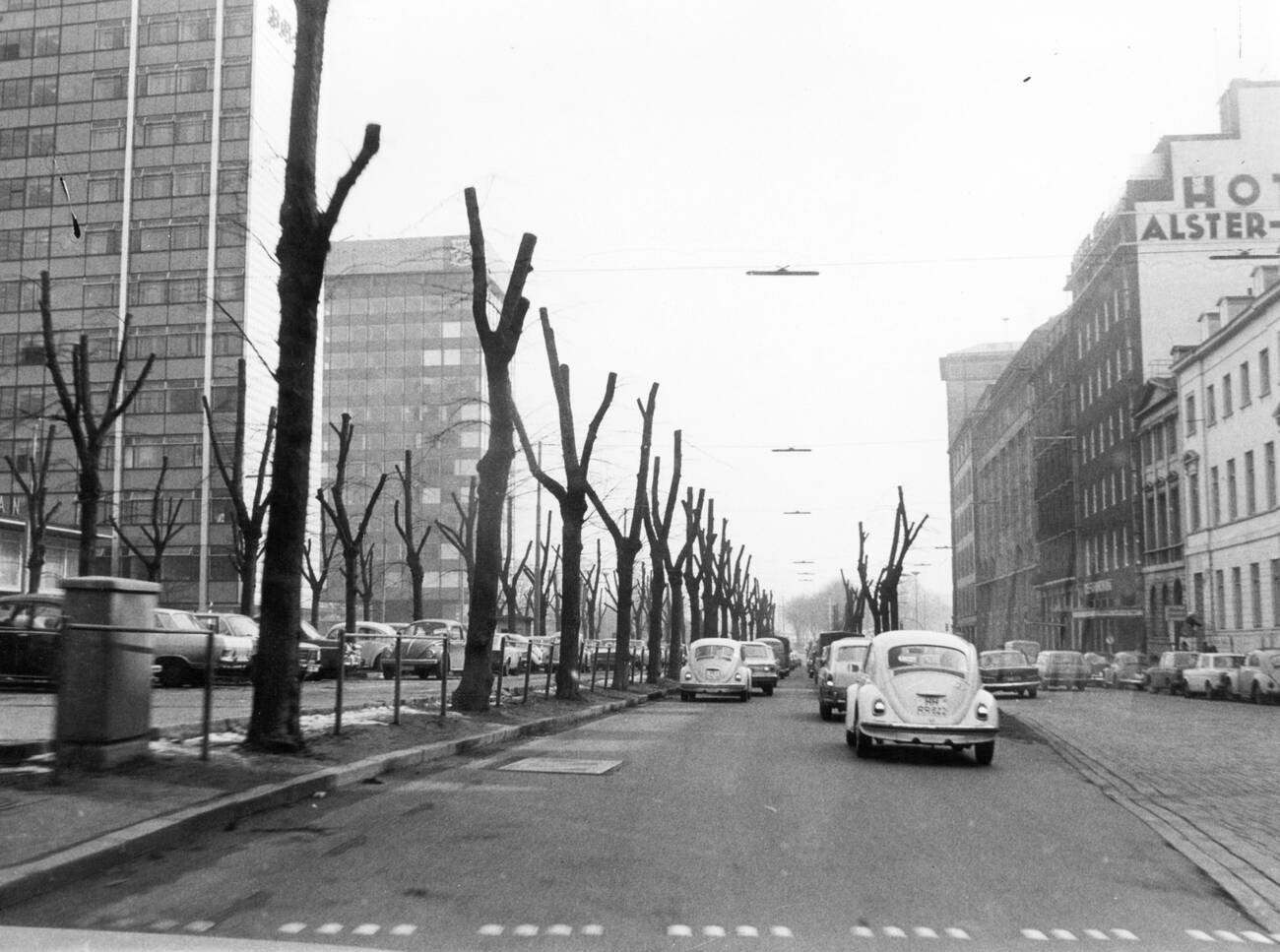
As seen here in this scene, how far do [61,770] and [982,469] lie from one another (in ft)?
370

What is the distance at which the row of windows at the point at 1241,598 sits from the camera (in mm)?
49562

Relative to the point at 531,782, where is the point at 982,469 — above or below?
above

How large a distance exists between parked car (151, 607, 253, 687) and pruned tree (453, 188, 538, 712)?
375 cm

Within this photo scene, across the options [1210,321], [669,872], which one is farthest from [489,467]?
[1210,321]

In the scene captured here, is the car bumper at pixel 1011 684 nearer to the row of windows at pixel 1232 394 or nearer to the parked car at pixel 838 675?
the parked car at pixel 838 675

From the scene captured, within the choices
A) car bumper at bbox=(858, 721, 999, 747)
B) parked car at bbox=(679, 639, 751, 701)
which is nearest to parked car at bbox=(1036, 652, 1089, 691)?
parked car at bbox=(679, 639, 751, 701)

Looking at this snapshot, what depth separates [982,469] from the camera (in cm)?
11831

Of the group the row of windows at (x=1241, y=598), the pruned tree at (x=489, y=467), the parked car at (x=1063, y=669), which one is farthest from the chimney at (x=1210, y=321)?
the pruned tree at (x=489, y=467)

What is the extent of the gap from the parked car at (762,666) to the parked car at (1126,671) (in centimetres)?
1611

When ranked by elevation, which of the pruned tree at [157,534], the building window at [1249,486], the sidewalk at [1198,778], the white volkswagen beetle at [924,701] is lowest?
the sidewalk at [1198,778]

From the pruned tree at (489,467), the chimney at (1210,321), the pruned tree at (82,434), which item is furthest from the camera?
the chimney at (1210,321)

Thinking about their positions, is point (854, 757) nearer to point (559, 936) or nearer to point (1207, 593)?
point (559, 936)

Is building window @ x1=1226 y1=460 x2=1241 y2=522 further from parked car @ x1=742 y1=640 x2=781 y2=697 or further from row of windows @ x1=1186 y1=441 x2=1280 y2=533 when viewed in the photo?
parked car @ x1=742 y1=640 x2=781 y2=697

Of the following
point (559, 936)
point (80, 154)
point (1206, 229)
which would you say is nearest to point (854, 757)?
point (559, 936)
